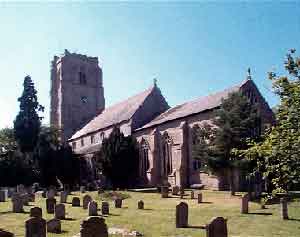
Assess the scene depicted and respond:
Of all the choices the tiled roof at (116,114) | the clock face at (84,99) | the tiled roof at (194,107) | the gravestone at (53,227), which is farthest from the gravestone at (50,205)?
the clock face at (84,99)

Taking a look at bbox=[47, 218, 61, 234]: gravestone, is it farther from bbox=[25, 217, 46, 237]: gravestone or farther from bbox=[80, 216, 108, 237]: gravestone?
bbox=[80, 216, 108, 237]: gravestone

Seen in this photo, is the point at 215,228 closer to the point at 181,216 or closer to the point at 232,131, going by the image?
the point at 181,216

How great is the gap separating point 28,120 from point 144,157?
1553 cm

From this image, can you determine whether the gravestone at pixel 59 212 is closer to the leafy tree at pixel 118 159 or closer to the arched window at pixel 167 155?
the leafy tree at pixel 118 159

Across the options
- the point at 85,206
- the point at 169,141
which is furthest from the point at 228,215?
the point at 169,141

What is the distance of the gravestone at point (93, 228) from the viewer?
35.0 ft

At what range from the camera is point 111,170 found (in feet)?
135

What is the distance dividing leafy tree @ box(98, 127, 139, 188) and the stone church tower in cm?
2037

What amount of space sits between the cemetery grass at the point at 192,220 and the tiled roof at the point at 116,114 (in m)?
22.8

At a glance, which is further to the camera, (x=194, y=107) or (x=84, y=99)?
(x=84, y=99)

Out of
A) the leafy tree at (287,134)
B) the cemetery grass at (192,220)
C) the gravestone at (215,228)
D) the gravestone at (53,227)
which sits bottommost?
the cemetery grass at (192,220)

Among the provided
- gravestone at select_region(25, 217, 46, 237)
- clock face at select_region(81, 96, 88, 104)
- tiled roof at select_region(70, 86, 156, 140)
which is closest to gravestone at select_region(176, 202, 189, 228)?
gravestone at select_region(25, 217, 46, 237)

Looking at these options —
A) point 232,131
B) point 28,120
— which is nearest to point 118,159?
point 28,120

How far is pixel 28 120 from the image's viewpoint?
49562mm
